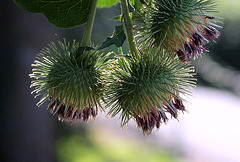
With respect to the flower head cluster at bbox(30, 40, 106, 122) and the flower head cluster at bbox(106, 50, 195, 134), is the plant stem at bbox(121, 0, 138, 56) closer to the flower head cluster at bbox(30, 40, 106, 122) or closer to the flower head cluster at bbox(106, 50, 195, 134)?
the flower head cluster at bbox(106, 50, 195, 134)

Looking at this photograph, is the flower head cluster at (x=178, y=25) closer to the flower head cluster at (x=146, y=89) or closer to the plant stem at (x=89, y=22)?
the flower head cluster at (x=146, y=89)

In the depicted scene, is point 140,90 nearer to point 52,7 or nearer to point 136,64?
point 136,64

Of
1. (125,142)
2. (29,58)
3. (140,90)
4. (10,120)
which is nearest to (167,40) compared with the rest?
(140,90)

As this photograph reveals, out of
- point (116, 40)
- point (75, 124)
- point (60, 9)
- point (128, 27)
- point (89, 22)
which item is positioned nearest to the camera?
point (116, 40)

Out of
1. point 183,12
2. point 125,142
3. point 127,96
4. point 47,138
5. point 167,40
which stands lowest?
point 125,142

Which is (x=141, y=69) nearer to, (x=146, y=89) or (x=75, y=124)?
(x=146, y=89)

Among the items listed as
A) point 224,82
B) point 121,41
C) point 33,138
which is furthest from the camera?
point 224,82

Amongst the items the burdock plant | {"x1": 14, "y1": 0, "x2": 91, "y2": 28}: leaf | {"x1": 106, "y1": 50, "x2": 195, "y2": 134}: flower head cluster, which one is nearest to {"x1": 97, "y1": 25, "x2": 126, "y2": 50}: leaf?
the burdock plant

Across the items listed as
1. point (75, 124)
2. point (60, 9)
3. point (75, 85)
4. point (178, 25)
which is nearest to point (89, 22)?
point (60, 9)
